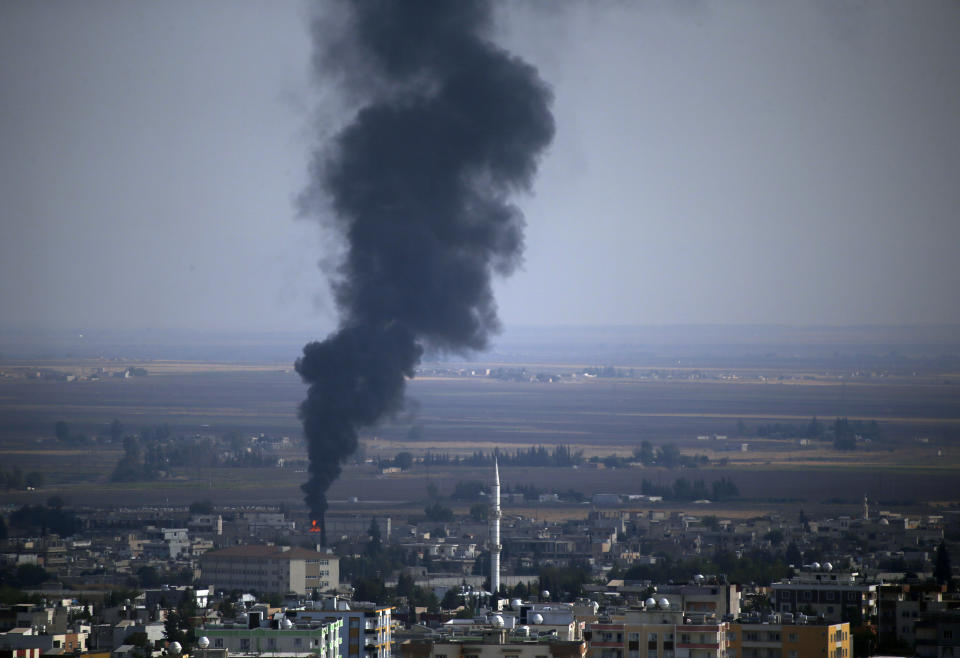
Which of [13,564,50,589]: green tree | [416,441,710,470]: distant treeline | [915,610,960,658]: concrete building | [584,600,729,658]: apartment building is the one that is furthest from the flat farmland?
[584,600,729,658]: apartment building

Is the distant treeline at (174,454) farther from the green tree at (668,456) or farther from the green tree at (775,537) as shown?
the green tree at (775,537)

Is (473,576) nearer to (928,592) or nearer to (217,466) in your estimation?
(928,592)

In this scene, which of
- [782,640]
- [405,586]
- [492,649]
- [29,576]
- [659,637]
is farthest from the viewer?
[29,576]

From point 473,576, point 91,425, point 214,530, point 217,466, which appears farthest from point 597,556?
point 91,425

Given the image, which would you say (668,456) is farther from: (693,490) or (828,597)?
A: (828,597)

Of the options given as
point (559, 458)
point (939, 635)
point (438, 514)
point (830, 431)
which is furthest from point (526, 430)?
point (939, 635)

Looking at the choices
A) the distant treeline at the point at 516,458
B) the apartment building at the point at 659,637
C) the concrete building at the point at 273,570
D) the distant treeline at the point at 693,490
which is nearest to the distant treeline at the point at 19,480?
the distant treeline at the point at 516,458
